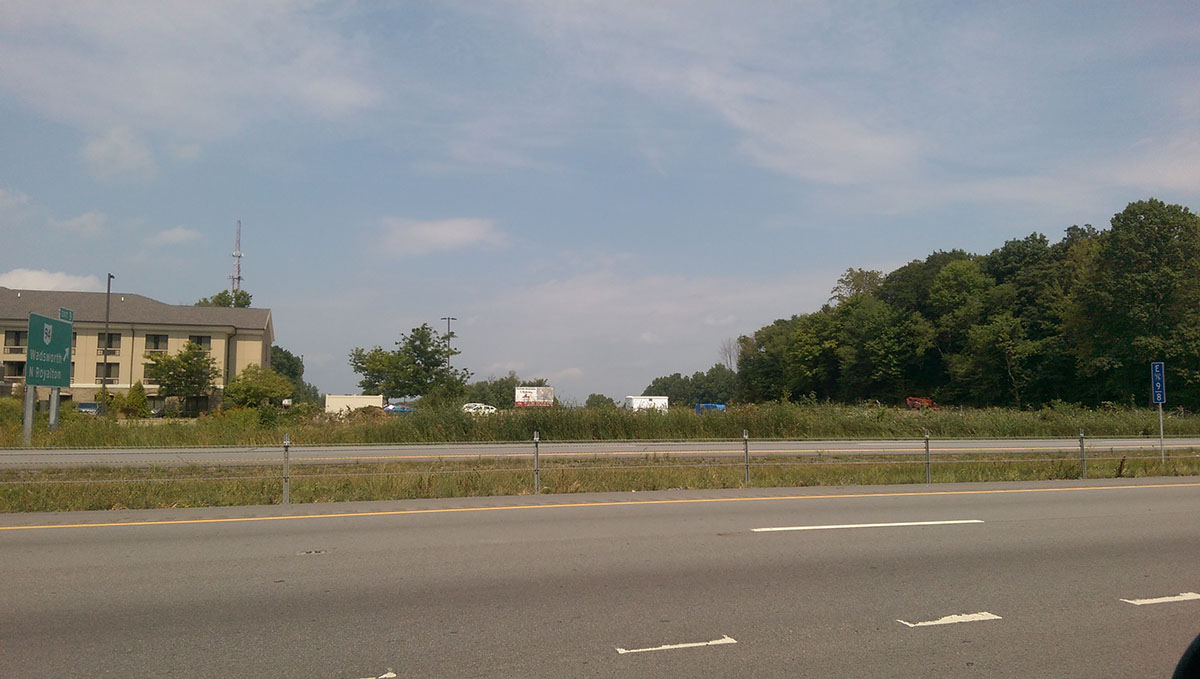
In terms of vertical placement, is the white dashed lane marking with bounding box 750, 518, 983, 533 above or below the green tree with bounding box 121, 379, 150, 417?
below

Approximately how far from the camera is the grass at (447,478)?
14.9m

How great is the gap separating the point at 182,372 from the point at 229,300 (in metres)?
51.6

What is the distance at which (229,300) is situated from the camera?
117 m

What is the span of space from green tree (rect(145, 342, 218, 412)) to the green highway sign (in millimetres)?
44320

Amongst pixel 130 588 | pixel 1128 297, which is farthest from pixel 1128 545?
pixel 1128 297

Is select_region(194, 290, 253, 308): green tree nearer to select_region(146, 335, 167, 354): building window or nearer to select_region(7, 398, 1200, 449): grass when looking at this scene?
select_region(146, 335, 167, 354): building window

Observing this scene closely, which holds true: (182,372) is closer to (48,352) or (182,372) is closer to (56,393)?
(56,393)

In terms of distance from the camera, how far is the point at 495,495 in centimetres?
1611

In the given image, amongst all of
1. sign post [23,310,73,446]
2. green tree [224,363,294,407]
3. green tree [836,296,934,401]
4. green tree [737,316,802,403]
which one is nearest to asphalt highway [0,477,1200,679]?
sign post [23,310,73,446]

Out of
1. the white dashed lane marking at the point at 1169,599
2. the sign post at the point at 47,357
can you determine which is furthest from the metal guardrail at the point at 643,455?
the white dashed lane marking at the point at 1169,599

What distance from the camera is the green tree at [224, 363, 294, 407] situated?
68.1 m

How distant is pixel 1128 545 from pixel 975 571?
10.4 ft

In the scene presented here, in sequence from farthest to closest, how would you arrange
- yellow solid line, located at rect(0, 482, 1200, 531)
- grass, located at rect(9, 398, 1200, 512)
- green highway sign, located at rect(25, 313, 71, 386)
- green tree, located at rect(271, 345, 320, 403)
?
1. green tree, located at rect(271, 345, 320, 403)
2. green highway sign, located at rect(25, 313, 71, 386)
3. grass, located at rect(9, 398, 1200, 512)
4. yellow solid line, located at rect(0, 482, 1200, 531)

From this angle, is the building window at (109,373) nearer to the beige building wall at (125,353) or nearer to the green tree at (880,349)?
the beige building wall at (125,353)
